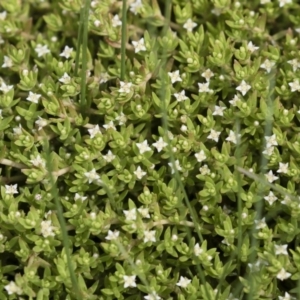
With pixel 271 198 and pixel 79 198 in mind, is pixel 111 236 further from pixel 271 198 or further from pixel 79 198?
pixel 271 198

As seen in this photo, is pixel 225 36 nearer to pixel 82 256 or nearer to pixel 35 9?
pixel 35 9

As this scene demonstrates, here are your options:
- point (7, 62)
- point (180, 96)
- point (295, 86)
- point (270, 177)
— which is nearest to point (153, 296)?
point (270, 177)

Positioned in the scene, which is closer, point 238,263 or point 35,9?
point 238,263

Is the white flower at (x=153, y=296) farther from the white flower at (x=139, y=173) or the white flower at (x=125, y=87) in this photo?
the white flower at (x=125, y=87)

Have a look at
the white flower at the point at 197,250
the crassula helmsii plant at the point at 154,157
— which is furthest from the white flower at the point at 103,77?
the white flower at the point at 197,250

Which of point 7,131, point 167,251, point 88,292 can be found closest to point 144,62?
point 7,131

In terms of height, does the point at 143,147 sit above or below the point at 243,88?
below

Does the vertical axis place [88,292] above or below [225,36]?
below
